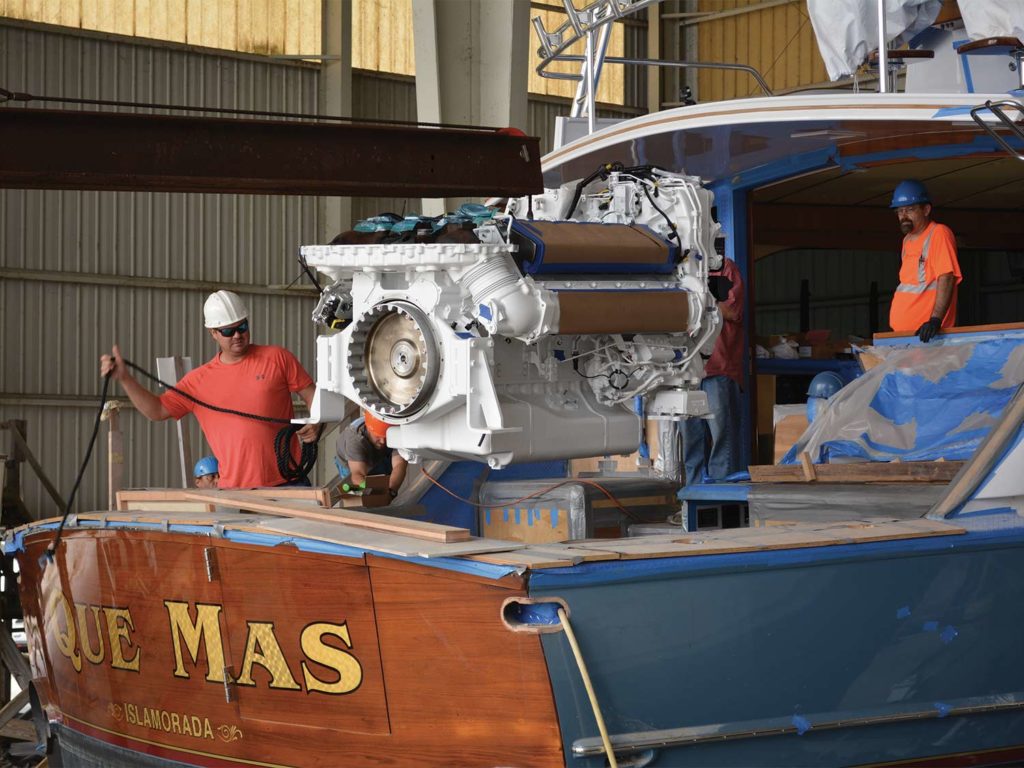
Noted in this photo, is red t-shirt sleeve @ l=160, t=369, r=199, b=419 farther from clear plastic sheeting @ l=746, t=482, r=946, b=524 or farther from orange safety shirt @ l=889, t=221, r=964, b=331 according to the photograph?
orange safety shirt @ l=889, t=221, r=964, b=331

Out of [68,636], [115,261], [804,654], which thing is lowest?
[68,636]

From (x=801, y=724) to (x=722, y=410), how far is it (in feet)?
10.9

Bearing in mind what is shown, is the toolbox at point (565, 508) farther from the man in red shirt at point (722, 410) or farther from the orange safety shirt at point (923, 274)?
the orange safety shirt at point (923, 274)

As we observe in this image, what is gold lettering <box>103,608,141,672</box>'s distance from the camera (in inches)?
174

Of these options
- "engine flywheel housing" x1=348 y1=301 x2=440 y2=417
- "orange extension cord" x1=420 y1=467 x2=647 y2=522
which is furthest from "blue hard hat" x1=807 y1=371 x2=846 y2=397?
"engine flywheel housing" x1=348 y1=301 x2=440 y2=417

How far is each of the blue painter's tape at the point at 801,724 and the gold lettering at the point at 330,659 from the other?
3.98 ft

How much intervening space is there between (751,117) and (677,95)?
16.5 meters

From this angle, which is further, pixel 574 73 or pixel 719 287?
pixel 574 73

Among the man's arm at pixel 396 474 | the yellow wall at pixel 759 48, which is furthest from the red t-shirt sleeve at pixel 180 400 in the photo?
the yellow wall at pixel 759 48

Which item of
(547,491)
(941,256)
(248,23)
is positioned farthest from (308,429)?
(248,23)

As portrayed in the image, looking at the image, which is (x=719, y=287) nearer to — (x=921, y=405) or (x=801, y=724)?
(x=921, y=405)

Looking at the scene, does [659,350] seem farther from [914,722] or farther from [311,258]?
[914,722]

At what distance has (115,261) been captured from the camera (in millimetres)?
16891

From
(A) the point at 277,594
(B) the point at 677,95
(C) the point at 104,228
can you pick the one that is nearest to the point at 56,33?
(C) the point at 104,228
